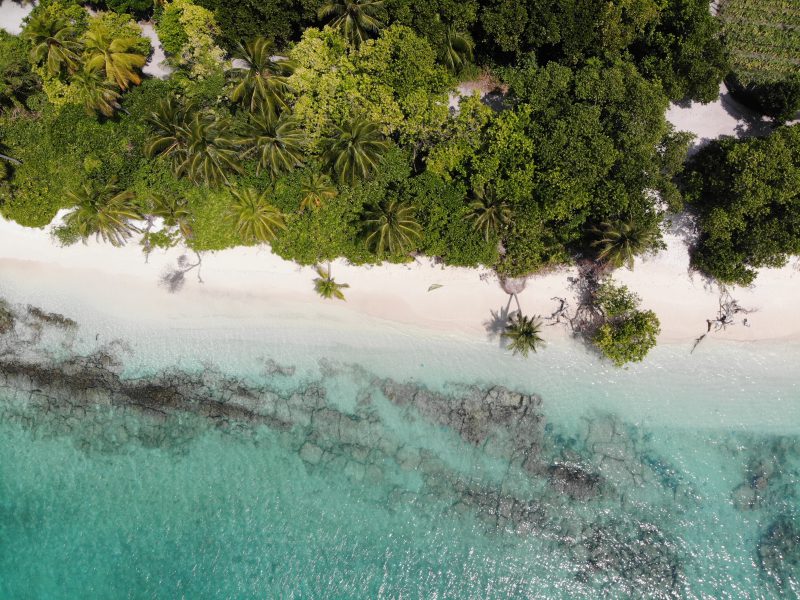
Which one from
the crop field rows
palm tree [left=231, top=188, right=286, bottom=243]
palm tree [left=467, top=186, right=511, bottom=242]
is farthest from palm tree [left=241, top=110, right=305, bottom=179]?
the crop field rows

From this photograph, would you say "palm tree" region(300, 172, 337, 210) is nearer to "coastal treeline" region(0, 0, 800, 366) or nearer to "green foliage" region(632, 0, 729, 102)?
"coastal treeline" region(0, 0, 800, 366)

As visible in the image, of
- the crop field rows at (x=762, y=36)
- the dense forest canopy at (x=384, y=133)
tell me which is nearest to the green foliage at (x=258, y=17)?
the dense forest canopy at (x=384, y=133)

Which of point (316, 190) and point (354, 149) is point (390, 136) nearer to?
point (354, 149)

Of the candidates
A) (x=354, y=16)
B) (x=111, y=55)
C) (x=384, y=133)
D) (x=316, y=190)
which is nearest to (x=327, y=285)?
(x=316, y=190)

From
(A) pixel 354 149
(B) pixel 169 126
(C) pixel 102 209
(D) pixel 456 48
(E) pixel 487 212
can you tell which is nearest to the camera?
(A) pixel 354 149

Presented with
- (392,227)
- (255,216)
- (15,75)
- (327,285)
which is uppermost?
(15,75)

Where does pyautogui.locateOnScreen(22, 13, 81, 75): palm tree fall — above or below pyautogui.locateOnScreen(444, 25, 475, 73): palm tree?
below
